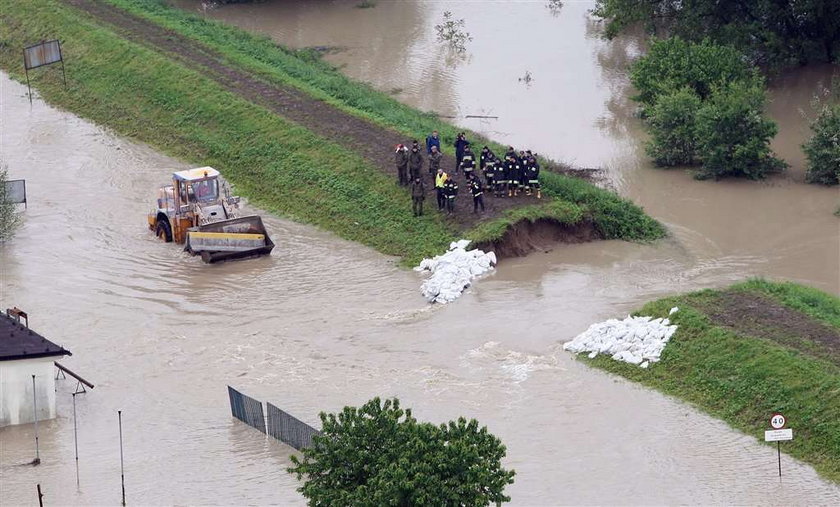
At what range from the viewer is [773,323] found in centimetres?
2839

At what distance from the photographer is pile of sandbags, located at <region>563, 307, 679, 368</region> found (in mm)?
28469

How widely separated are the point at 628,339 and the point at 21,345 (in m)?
10.5

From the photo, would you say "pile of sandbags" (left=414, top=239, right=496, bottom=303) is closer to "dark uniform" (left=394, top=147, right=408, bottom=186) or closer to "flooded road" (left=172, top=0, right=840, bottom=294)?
"dark uniform" (left=394, top=147, right=408, bottom=186)

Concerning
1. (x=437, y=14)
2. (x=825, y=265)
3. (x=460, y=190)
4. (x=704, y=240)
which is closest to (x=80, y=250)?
(x=460, y=190)

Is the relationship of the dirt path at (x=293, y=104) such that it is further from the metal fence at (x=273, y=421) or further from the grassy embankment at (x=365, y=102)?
the metal fence at (x=273, y=421)

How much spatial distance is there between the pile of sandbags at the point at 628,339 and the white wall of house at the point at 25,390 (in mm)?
9056

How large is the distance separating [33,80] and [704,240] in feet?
76.8

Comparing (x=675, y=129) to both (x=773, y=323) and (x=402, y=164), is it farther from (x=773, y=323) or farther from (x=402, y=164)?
(x=773, y=323)

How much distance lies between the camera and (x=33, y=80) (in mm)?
49344

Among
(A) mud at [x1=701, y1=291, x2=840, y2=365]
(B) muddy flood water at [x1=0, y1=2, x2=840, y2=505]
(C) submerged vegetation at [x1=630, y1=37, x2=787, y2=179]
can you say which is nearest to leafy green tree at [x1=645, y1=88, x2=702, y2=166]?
(C) submerged vegetation at [x1=630, y1=37, x2=787, y2=179]

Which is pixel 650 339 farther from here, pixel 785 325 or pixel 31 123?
pixel 31 123

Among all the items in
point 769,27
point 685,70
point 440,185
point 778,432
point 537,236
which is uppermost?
point 769,27

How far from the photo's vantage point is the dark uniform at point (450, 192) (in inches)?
1384

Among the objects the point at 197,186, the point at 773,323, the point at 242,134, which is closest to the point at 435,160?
the point at 197,186
